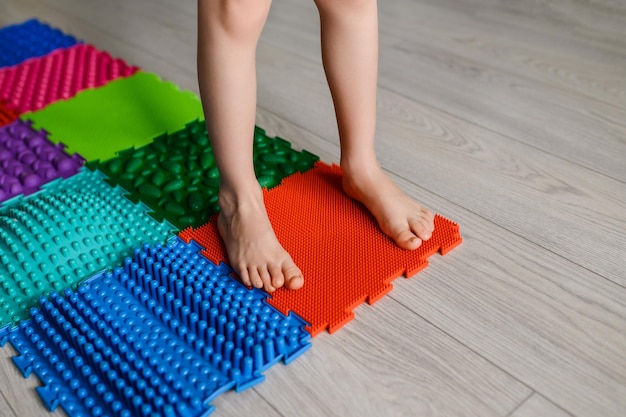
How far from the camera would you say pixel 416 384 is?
83cm

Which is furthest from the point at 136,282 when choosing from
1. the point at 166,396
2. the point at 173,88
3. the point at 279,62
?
the point at 279,62

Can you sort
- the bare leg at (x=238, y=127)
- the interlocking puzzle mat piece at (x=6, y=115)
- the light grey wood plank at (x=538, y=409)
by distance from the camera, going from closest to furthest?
the light grey wood plank at (x=538, y=409)
the bare leg at (x=238, y=127)
the interlocking puzzle mat piece at (x=6, y=115)

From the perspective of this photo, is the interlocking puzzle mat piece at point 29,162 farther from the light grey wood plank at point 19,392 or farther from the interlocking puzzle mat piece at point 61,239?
the light grey wood plank at point 19,392

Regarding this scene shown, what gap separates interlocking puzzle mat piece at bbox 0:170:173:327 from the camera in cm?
102

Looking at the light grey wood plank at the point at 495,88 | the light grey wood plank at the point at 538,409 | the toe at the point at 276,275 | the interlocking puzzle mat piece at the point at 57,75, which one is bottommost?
the light grey wood plank at the point at 495,88

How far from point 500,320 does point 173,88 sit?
990 millimetres

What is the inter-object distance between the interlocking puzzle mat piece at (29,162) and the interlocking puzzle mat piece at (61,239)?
67mm

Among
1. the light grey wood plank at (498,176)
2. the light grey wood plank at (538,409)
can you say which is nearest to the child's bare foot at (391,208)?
the light grey wood plank at (498,176)

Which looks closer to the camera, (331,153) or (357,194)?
(357,194)

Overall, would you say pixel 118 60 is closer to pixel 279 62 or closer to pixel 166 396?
pixel 279 62

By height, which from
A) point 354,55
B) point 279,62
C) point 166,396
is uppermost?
point 354,55

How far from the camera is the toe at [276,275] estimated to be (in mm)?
952

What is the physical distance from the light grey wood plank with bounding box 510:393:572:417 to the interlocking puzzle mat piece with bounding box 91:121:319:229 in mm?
586

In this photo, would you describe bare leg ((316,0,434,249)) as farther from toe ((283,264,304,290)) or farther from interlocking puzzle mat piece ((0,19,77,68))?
interlocking puzzle mat piece ((0,19,77,68))
